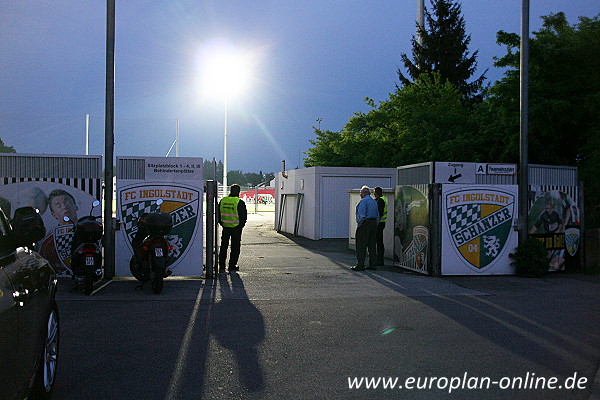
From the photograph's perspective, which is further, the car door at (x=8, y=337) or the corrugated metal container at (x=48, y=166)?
the corrugated metal container at (x=48, y=166)

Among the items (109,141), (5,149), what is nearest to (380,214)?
(109,141)

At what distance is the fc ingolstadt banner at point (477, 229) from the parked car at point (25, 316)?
878 cm

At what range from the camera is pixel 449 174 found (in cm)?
1367

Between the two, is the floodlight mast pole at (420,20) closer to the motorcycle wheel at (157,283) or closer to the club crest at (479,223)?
the club crest at (479,223)

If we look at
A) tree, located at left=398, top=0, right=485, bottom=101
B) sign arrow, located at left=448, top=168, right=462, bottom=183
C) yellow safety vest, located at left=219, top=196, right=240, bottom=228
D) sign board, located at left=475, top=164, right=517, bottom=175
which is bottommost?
yellow safety vest, located at left=219, top=196, right=240, bottom=228

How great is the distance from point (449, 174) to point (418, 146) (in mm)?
14179

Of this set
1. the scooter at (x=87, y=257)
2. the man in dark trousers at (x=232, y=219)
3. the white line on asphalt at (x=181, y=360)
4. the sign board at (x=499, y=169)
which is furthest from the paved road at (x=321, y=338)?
the sign board at (x=499, y=169)

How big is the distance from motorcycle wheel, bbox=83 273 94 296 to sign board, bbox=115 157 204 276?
1718mm

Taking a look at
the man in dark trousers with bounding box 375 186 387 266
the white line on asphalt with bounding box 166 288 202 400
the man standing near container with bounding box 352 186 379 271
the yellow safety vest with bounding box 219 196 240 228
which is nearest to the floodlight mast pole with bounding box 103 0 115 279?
the yellow safety vest with bounding box 219 196 240 228

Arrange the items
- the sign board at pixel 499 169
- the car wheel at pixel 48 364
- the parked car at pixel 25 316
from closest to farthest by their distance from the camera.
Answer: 1. the parked car at pixel 25 316
2. the car wheel at pixel 48 364
3. the sign board at pixel 499 169

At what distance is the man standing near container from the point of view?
41.6ft

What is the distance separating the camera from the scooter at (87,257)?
920 cm

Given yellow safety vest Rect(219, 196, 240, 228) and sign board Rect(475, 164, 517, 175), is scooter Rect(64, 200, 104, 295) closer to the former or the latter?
yellow safety vest Rect(219, 196, 240, 228)

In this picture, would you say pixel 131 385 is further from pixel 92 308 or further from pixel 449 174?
pixel 449 174
